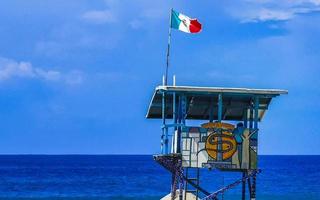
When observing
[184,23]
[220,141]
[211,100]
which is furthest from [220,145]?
[184,23]

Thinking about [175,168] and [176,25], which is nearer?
[175,168]

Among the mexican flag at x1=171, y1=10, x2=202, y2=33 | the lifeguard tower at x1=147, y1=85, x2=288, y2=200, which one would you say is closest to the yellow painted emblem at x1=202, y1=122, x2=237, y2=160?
the lifeguard tower at x1=147, y1=85, x2=288, y2=200

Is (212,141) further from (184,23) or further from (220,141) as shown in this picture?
(184,23)

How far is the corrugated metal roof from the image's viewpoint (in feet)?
114

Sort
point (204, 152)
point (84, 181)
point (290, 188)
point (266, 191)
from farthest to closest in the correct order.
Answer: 1. point (84, 181)
2. point (290, 188)
3. point (266, 191)
4. point (204, 152)

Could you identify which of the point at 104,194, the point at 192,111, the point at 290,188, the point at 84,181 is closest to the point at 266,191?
the point at 290,188

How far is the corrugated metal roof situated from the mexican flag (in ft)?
10.5

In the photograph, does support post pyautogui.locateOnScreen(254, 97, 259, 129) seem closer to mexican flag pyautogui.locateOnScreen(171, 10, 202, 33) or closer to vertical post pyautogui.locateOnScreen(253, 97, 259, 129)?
vertical post pyautogui.locateOnScreen(253, 97, 259, 129)

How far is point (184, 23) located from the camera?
1489 inches

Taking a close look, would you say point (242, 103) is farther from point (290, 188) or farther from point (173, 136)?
point (290, 188)

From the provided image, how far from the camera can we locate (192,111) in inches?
1563

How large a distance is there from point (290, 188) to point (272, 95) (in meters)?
83.7

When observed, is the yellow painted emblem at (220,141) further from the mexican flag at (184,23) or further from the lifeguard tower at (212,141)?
the mexican flag at (184,23)

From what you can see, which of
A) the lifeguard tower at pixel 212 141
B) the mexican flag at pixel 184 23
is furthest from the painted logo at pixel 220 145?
the mexican flag at pixel 184 23
